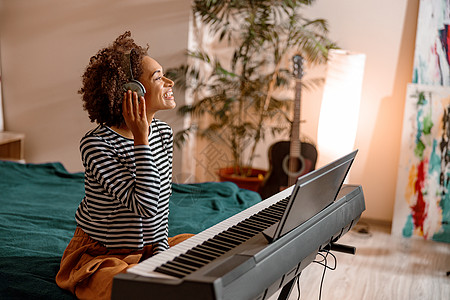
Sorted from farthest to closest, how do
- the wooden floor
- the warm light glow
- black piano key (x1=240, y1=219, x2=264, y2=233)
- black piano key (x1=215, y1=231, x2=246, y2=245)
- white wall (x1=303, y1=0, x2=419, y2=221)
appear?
white wall (x1=303, y1=0, x2=419, y2=221) → the warm light glow → the wooden floor → black piano key (x1=240, y1=219, x2=264, y2=233) → black piano key (x1=215, y1=231, x2=246, y2=245)

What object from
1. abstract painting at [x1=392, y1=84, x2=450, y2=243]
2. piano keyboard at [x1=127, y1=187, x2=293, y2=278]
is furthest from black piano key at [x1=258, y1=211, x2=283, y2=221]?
abstract painting at [x1=392, y1=84, x2=450, y2=243]

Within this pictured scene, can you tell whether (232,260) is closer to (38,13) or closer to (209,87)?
(209,87)

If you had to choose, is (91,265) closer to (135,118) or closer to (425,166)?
(135,118)

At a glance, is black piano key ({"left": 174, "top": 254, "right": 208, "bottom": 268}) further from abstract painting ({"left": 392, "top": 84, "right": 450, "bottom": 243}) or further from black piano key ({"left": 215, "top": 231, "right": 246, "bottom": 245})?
abstract painting ({"left": 392, "top": 84, "right": 450, "bottom": 243})

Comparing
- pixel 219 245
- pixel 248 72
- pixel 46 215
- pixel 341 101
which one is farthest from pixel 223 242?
pixel 248 72

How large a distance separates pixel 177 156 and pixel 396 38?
1.74 metres

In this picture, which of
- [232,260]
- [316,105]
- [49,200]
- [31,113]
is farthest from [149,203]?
[31,113]

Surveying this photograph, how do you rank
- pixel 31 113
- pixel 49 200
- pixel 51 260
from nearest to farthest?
pixel 51 260
pixel 49 200
pixel 31 113

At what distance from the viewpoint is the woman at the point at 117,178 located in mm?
1474

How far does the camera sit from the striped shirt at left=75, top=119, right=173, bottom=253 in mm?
1470

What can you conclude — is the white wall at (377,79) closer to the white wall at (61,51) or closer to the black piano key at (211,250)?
the white wall at (61,51)

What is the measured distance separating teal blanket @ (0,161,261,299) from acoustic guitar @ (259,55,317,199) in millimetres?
718

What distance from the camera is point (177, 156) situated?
3.95 metres

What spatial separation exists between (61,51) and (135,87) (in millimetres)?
2698
